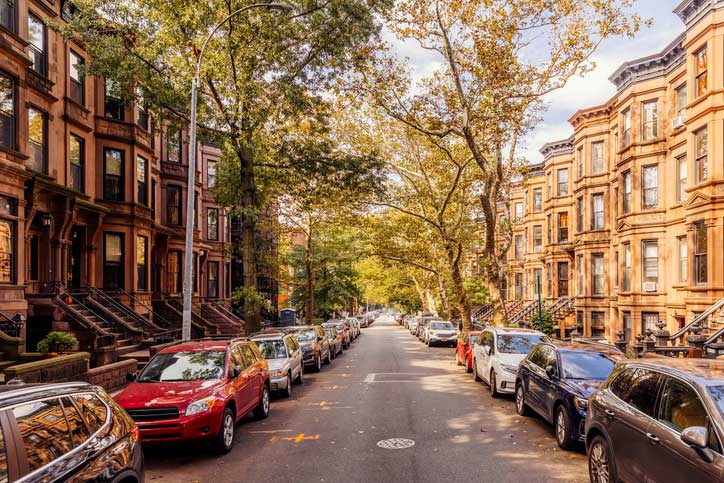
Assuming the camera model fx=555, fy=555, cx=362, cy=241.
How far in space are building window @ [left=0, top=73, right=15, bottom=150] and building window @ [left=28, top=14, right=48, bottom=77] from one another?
9.33 feet

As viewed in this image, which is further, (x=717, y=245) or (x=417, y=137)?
(x=417, y=137)

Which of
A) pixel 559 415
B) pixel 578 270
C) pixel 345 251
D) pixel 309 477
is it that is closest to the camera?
pixel 309 477

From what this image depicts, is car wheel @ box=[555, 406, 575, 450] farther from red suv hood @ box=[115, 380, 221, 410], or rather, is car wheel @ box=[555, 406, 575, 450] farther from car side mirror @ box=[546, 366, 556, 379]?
red suv hood @ box=[115, 380, 221, 410]

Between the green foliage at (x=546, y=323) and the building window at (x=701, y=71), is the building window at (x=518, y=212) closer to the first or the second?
the green foliage at (x=546, y=323)

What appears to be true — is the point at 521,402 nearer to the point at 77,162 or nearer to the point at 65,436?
the point at 65,436

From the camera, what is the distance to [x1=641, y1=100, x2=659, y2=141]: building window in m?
24.0

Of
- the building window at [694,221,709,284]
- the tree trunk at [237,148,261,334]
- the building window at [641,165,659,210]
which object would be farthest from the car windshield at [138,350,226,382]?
the building window at [641,165,659,210]

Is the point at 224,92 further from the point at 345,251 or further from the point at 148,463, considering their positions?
the point at 345,251

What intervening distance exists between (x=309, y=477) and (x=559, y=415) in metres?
4.31

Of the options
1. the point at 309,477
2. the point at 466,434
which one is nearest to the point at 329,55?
the point at 466,434

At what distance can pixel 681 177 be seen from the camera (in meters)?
22.2

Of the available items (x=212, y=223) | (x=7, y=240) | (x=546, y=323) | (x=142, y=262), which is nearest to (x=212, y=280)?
(x=212, y=223)

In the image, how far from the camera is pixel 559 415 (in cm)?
918

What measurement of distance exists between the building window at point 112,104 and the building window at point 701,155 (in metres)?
21.6
